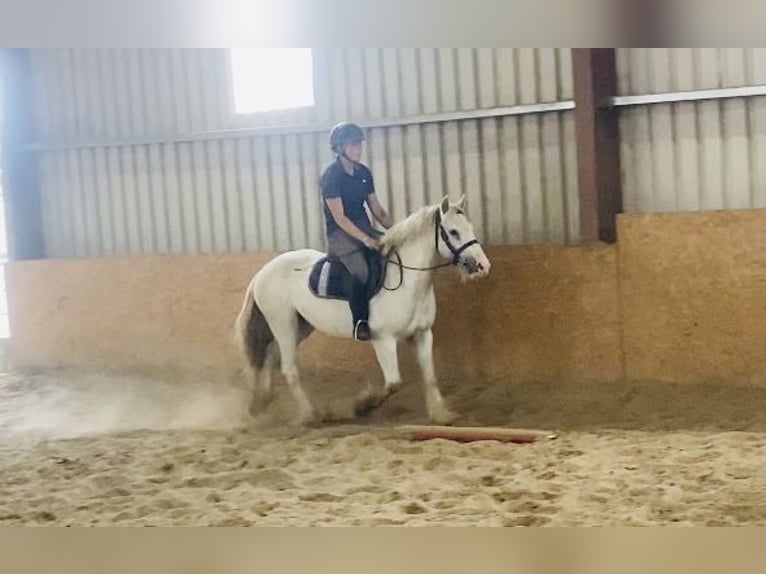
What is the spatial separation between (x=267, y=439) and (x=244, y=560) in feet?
0.93

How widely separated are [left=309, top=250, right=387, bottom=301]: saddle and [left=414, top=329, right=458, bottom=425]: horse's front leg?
138 millimetres

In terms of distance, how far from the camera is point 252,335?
168 cm

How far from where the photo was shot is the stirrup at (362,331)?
167cm

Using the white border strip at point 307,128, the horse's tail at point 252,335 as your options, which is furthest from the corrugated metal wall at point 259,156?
the horse's tail at point 252,335

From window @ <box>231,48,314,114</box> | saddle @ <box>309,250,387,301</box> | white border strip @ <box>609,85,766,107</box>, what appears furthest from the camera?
saddle @ <box>309,250,387,301</box>

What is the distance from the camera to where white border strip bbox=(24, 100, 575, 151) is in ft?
5.24

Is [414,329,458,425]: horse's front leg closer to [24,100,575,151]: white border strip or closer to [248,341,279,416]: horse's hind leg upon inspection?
[248,341,279,416]: horse's hind leg

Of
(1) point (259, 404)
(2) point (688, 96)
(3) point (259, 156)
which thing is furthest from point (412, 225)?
(2) point (688, 96)

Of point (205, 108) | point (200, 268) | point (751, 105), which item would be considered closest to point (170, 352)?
point (200, 268)

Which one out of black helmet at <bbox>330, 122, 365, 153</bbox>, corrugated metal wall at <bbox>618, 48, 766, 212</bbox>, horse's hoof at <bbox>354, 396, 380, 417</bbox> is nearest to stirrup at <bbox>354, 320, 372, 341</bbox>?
horse's hoof at <bbox>354, 396, 380, 417</bbox>

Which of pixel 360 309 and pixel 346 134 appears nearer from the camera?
pixel 346 134

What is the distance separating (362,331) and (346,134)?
321mm

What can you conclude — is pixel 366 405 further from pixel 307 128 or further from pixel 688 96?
pixel 688 96
